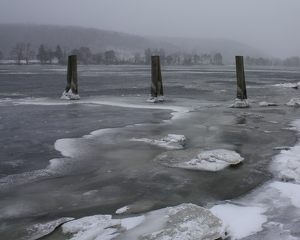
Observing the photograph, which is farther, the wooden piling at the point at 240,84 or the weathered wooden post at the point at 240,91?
the wooden piling at the point at 240,84

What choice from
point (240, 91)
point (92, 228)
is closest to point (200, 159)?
point (92, 228)

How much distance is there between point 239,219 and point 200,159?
2467 mm

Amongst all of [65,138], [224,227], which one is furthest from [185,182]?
[65,138]

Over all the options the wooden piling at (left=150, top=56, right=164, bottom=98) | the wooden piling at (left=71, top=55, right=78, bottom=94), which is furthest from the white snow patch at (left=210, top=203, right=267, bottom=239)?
the wooden piling at (left=71, top=55, right=78, bottom=94)

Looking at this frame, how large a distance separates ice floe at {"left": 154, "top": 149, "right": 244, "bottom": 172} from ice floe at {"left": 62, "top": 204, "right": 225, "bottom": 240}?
1961 millimetres

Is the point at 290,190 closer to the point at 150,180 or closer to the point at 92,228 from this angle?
the point at 150,180

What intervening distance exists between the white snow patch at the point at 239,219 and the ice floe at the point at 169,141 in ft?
10.6

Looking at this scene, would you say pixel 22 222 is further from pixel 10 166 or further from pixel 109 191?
pixel 10 166

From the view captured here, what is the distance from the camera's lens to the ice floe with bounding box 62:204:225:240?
3.84 metres

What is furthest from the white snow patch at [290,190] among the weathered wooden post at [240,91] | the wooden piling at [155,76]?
the wooden piling at [155,76]

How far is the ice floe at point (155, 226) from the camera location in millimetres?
3836

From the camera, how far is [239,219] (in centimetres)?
429

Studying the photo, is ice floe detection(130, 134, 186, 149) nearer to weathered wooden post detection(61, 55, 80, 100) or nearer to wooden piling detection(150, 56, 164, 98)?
wooden piling detection(150, 56, 164, 98)

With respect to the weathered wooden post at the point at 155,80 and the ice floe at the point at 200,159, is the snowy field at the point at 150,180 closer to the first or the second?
the ice floe at the point at 200,159
